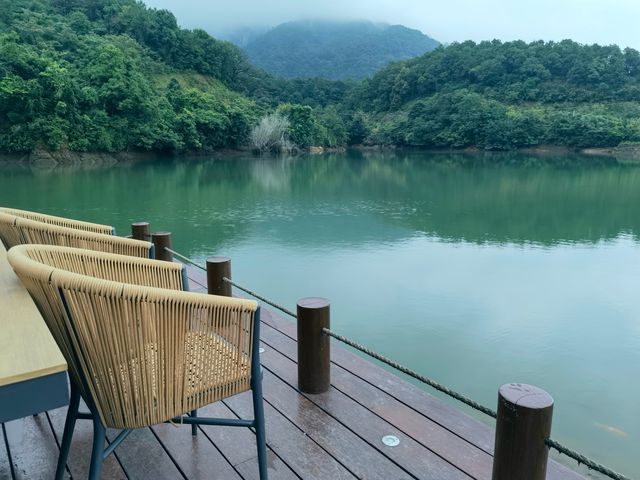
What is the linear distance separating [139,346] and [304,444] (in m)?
0.79

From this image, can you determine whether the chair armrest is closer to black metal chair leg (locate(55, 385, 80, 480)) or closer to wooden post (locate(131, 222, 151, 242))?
black metal chair leg (locate(55, 385, 80, 480))

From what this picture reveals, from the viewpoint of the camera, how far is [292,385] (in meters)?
2.06

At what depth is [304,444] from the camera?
1642 millimetres

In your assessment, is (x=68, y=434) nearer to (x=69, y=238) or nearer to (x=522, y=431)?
(x=69, y=238)

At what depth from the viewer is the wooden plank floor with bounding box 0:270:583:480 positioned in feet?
4.87

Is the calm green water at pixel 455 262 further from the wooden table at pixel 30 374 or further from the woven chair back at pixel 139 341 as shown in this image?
the wooden table at pixel 30 374

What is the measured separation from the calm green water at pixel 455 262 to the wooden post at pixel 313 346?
2.02 metres

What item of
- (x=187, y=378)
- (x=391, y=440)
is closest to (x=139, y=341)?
(x=187, y=378)

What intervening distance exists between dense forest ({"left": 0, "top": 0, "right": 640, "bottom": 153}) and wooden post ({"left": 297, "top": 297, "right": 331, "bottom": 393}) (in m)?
23.1

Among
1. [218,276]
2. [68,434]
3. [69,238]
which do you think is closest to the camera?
[68,434]

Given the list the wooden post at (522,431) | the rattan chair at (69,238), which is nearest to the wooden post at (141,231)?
the rattan chair at (69,238)

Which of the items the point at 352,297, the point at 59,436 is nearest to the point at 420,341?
the point at 352,297

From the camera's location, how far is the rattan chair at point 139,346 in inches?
40.1

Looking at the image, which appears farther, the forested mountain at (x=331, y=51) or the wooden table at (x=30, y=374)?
the forested mountain at (x=331, y=51)
